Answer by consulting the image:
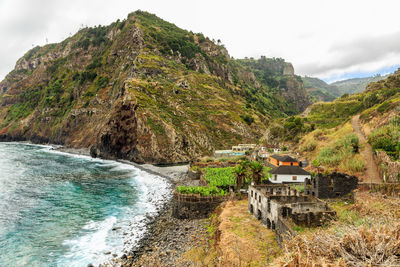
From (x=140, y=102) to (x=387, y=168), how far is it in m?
84.9

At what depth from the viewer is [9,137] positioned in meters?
175

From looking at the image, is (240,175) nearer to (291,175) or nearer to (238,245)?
(291,175)

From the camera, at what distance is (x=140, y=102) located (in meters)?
97.3

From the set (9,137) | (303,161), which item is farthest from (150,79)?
(9,137)

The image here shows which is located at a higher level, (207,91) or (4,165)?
(207,91)

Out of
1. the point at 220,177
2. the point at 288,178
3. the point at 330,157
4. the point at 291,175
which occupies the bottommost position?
the point at 220,177

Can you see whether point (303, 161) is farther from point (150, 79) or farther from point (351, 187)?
point (150, 79)

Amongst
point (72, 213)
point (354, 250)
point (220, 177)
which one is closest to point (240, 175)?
point (220, 177)

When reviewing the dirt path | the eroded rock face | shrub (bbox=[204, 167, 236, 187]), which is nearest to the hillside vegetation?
the dirt path

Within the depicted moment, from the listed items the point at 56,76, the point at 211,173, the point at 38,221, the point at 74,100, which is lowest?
the point at 38,221

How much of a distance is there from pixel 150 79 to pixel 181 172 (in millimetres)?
66008

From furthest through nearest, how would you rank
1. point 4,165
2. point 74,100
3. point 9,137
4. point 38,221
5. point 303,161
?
point 9,137 → point 74,100 → point 4,165 → point 303,161 → point 38,221

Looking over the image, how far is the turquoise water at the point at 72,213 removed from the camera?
2689 centimetres

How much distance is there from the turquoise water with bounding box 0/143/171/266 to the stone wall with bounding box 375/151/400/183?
34253 millimetres
